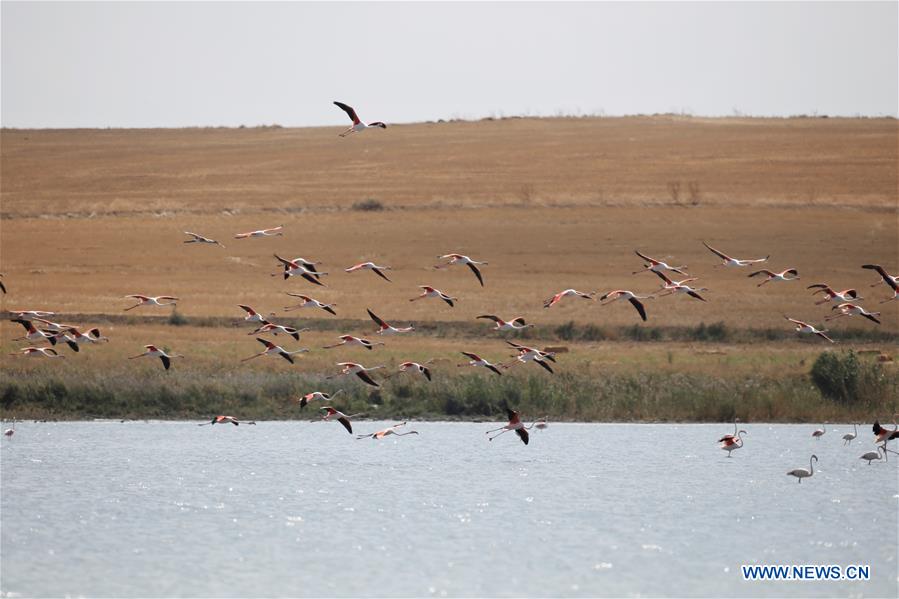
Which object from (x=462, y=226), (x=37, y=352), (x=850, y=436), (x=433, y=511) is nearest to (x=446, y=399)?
(x=433, y=511)

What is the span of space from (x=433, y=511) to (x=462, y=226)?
43737 millimetres

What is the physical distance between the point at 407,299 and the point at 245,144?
4964cm

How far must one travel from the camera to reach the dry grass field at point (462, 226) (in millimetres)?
43094

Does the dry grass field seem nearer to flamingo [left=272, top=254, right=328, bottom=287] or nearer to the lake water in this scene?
the lake water

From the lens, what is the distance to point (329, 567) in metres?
20.6

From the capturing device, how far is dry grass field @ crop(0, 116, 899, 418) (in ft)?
141

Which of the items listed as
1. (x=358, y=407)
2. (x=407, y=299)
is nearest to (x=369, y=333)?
(x=407, y=299)

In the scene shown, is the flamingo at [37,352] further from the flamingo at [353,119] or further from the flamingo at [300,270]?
the flamingo at [353,119]

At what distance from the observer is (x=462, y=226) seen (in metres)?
67.6

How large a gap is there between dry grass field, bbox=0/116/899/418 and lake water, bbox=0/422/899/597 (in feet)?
13.7

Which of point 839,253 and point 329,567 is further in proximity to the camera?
point 839,253

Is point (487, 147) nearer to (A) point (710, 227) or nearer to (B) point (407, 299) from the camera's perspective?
(A) point (710, 227)

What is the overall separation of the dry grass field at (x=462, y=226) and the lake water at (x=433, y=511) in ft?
13.7

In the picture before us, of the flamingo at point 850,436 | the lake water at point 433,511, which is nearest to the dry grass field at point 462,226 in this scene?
the flamingo at point 850,436
